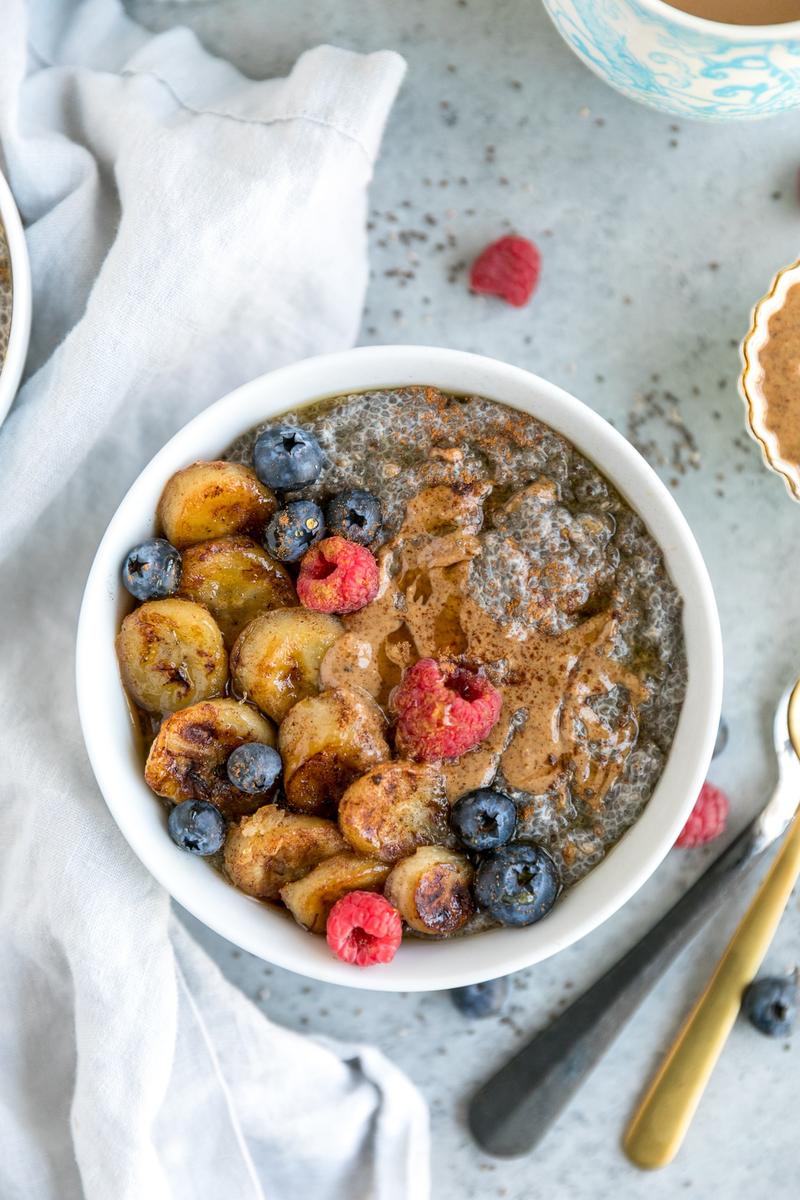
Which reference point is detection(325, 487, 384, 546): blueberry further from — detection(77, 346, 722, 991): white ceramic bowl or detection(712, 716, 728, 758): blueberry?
detection(712, 716, 728, 758): blueberry

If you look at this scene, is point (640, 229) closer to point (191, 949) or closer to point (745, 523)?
point (745, 523)

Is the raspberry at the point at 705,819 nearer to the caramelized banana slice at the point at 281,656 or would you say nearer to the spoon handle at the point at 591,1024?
the spoon handle at the point at 591,1024

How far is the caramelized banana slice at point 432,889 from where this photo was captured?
152 cm

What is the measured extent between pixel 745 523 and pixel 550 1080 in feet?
3.19

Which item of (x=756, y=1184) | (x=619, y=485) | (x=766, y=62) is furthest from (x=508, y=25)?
(x=756, y=1184)

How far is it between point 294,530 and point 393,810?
39cm

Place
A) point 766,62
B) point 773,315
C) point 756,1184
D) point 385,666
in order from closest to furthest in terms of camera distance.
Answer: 1. point 766,62
2. point 385,666
3. point 773,315
4. point 756,1184

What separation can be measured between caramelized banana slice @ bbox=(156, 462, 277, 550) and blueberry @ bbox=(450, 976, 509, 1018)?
850mm

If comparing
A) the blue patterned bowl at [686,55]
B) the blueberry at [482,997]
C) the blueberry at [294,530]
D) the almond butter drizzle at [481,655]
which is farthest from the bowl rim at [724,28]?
the blueberry at [482,997]

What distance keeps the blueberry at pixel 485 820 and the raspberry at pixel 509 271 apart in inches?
33.5

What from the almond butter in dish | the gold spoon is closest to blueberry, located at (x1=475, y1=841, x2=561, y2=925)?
the almond butter in dish

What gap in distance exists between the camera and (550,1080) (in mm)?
1956

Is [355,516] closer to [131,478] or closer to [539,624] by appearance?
[539,624]

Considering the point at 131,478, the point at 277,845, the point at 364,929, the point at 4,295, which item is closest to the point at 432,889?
the point at 364,929
